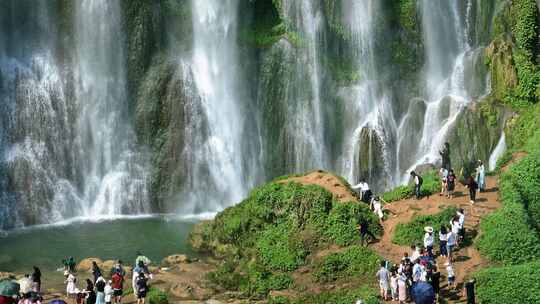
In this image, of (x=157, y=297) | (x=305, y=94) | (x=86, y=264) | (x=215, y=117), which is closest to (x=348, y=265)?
(x=157, y=297)

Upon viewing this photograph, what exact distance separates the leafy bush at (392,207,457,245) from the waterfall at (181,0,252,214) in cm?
1962

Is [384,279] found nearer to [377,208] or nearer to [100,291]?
[377,208]

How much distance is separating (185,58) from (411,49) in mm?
15752

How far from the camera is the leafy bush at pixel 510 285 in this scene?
23.8 m

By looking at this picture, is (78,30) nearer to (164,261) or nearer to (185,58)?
(185,58)

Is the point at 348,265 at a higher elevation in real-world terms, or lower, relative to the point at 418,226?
lower

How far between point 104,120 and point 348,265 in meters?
25.6

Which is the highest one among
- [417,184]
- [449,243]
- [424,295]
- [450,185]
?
[417,184]

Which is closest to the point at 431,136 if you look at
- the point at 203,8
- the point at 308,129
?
the point at 308,129

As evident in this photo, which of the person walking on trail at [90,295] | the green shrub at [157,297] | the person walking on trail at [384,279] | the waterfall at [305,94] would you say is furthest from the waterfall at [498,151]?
the person walking on trail at [90,295]

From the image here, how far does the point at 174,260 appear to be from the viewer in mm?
33094

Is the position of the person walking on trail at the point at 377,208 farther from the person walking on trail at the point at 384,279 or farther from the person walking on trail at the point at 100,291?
the person walking on trail at the point at 100,291

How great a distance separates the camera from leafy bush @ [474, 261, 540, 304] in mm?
23828

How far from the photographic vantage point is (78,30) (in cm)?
4959
